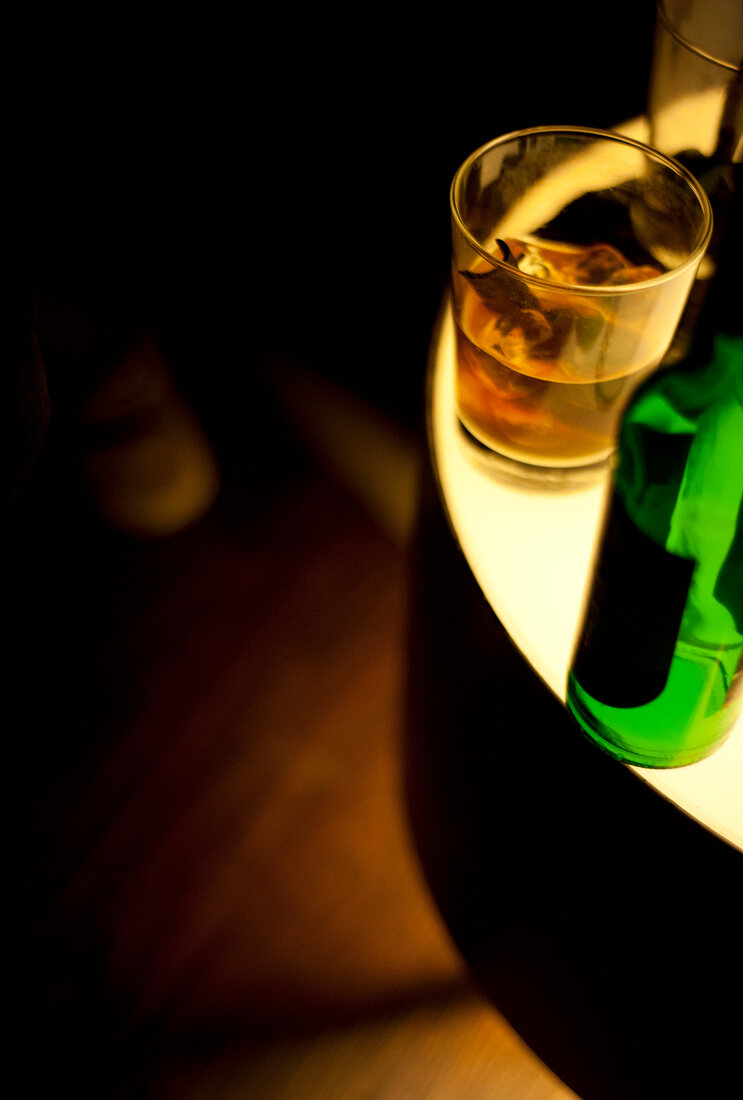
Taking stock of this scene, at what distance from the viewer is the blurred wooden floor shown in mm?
997

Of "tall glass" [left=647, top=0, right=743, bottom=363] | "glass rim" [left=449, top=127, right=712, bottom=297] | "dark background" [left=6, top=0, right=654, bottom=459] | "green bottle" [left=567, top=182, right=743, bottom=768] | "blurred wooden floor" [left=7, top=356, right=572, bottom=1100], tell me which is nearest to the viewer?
"green bottle" [left=567, top=182, right=743, bottom=768]

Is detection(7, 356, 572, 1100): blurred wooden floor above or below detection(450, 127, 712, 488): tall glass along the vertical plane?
below

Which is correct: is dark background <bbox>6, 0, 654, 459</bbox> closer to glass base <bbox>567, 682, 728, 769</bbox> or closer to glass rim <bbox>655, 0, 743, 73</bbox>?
glass rim <bbox>655, 0, 743, 73</bbox>

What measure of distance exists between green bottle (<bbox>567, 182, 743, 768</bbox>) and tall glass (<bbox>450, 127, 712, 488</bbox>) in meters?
0.11

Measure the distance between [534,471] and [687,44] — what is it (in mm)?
301

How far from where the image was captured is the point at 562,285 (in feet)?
1.66

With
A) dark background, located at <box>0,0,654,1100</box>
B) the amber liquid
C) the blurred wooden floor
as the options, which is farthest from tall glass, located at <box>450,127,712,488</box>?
dark background, located at <box>0,0,654,1100</box>

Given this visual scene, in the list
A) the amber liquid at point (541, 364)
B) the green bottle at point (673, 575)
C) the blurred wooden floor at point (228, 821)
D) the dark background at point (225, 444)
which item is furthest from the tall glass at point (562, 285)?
the dark background at point (225, 444)

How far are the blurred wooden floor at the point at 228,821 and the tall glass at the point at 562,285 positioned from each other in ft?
1.08

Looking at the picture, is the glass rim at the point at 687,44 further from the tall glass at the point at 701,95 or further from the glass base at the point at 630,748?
the glass base at the point at 630,748

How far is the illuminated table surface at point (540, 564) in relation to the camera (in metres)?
0.50

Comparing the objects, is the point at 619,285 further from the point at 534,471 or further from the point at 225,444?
the point at 225,444

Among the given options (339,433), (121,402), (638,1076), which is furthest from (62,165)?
(638,1076)

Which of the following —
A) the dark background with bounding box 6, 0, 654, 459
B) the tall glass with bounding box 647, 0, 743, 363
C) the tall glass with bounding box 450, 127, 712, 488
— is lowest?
the dark background with bounding box 6, 0, 654, 459
